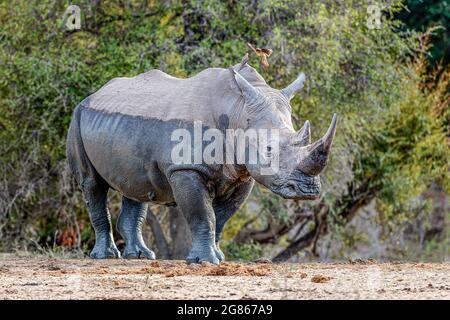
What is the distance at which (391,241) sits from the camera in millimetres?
18359

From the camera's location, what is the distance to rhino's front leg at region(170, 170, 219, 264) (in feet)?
31.5

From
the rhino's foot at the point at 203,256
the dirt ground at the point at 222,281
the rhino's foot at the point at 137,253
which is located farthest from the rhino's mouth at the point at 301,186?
the rhino's foot at the point at 137,253

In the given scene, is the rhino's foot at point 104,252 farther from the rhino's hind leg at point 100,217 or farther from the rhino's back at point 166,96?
the rhino's back at point 166,96

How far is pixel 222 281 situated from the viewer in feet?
26.5

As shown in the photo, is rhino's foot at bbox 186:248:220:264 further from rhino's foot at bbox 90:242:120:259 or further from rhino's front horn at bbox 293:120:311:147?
rhino's foot at bbox 90:242:120:259

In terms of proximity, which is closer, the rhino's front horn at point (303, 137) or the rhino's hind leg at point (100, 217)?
the rhino's front horn at point (303, 137)

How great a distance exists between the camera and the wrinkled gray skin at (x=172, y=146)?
8992mm

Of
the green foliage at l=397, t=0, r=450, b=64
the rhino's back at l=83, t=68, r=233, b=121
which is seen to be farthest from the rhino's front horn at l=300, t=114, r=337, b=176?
the green foliage at l=397, t=0, r=450, b=64

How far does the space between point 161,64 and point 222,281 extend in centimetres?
632

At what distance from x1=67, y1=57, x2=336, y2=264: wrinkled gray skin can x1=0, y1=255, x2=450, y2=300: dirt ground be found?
2.14 ft


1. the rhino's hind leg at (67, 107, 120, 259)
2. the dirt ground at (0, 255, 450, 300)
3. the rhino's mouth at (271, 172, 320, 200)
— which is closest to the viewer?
the dirt ground at (0, 255, 450, 300)
